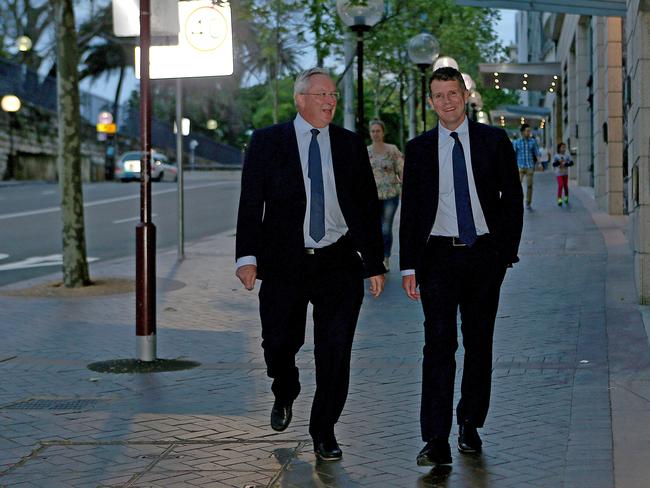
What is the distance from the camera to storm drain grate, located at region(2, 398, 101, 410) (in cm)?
744

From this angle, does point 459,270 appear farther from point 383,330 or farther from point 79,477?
point 383,330

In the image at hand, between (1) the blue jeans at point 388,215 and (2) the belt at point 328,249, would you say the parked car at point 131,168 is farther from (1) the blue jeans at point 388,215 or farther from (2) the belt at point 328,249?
(2) the belt at point 328,249

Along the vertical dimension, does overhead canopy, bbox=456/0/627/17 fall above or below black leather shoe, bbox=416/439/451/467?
above

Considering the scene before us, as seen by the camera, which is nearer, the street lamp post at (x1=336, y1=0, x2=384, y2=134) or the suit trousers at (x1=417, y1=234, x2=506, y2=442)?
the suit trousers at (x1=417, y1=234, x2=506, y2=442)

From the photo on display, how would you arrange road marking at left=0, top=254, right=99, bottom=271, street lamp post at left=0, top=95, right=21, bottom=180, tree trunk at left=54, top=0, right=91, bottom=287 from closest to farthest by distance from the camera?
1. tree trunk at left=54, top=0, right=91, bottom=287
2. road marking at left=0, top=254, right=99, bottom=271
3. street lamp post at left=0, top=95, right=21, bottom=180

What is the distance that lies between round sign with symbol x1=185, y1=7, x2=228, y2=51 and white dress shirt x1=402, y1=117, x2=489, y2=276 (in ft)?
29.1

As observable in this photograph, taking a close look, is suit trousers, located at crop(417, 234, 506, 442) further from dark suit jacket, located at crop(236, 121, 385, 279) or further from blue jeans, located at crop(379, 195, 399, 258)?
blue jeans, located at crop(379, 195, 399, 258)

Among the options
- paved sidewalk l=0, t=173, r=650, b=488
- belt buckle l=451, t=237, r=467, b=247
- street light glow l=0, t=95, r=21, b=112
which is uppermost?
street light glow l=0, t=95, r=21, b=112

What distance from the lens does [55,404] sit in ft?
24.7

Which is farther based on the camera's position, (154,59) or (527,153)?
(527,153)

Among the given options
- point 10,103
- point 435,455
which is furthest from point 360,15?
point 10,103

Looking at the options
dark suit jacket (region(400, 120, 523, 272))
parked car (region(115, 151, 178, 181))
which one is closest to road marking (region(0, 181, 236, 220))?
parked car (region(115, 151, 178, 181))

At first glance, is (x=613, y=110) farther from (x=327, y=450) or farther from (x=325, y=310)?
(x=327, y=450)

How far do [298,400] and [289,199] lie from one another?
1969mm
